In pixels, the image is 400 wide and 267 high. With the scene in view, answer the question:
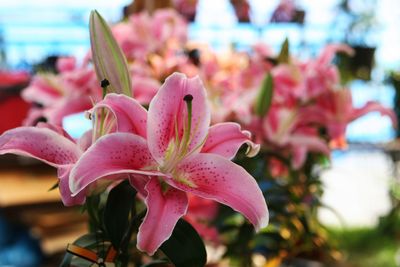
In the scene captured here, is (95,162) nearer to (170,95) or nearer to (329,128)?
(170,95)

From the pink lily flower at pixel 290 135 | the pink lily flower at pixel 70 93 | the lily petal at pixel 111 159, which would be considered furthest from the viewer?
the pink lily flower at pixel 290 135

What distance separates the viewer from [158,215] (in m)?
0.42

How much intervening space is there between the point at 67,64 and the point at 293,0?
245 centimetres

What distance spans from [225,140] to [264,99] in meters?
0.40

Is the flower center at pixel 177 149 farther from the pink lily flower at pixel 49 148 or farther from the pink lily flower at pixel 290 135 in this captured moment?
the pink lily flower at pixel 290 135

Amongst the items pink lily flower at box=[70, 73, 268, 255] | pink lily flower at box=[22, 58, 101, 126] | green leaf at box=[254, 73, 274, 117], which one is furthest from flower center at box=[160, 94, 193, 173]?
green leaf at box=[254, 73, 274, 117]

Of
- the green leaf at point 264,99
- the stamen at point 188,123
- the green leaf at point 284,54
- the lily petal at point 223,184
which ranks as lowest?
the green leaf at point 264,99

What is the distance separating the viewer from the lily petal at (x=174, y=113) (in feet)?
1.46

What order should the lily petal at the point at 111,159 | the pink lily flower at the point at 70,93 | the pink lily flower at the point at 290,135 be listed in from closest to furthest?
the lily petal at the point at 111,159 < the pink lily flower at the point at 70,93 < the pink lily flower at the point at 290,135

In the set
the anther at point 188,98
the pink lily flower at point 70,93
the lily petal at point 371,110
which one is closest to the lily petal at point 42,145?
the anther at point 188,98

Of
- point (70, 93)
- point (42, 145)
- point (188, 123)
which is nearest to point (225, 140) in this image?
point (188, 123)

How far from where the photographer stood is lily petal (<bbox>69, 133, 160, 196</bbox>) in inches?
16.0

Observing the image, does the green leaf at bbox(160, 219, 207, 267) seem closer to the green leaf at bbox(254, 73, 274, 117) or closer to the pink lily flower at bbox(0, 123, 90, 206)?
the pink lily flower at bbox(0, 123, 90, 206)

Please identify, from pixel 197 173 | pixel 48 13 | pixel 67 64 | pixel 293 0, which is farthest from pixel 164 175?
pixel 48 13
